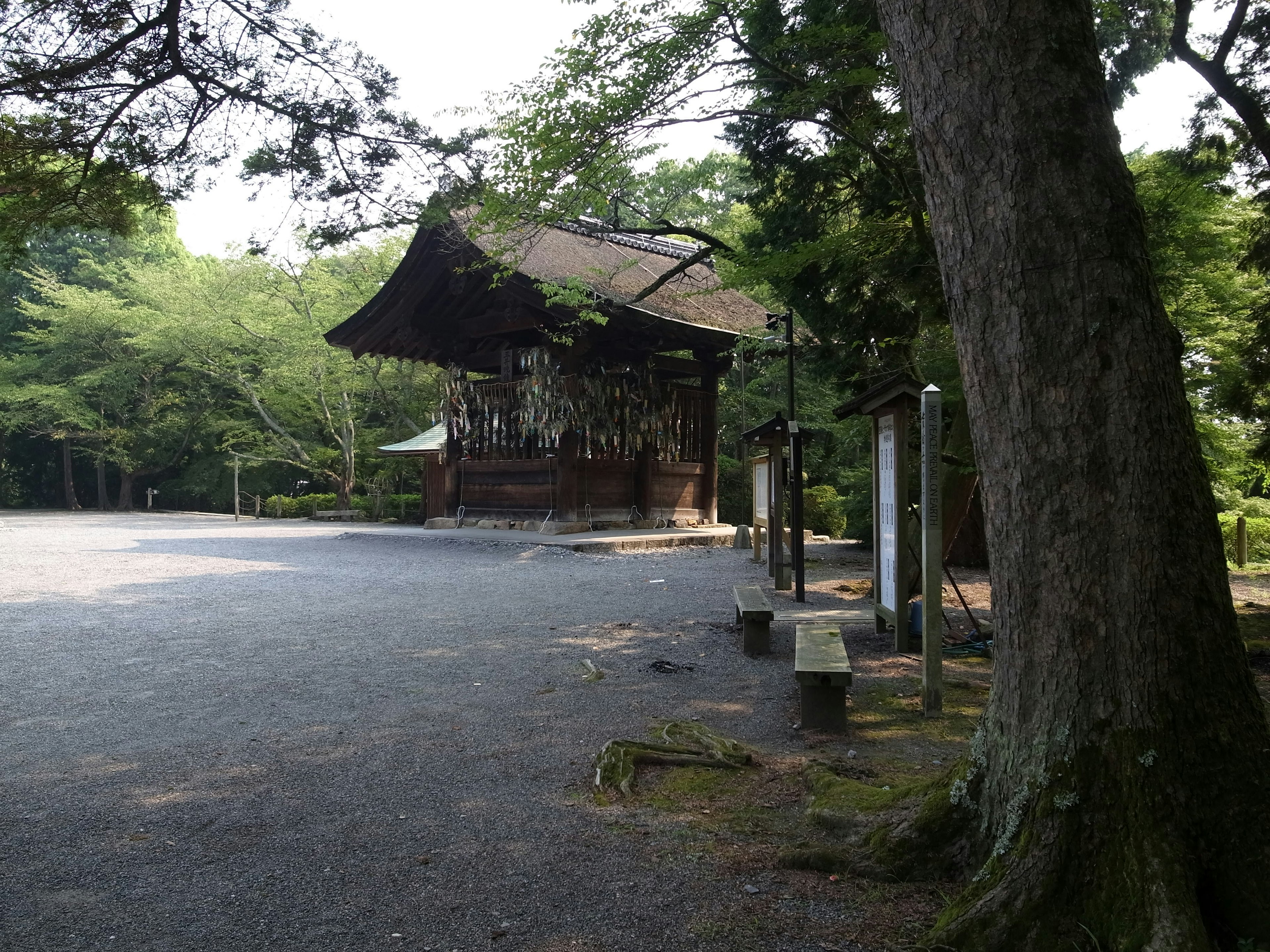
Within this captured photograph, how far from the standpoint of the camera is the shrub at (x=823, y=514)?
60.5 ft

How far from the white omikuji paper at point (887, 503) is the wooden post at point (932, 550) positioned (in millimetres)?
1013

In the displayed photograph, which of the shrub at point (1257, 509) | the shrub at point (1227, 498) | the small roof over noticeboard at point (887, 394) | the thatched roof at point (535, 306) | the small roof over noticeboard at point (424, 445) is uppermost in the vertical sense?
the thatched roof at point (535, 306)

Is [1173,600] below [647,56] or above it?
below

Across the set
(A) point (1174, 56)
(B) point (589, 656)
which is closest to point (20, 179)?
(B) point (589, 656)

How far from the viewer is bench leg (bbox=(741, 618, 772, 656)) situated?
6.00 m

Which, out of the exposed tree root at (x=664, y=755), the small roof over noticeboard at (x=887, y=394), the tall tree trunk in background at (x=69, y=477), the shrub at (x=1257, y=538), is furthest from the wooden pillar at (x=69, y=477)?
the exposed tree root at (x=664, y=755)

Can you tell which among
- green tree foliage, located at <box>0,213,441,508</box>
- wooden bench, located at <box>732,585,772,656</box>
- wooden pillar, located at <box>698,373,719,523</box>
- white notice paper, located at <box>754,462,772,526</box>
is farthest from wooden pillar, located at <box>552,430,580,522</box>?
green tree foliage, located at <box>0,213,441,508</box>

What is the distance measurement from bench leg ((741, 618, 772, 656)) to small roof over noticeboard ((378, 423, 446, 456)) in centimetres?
1491

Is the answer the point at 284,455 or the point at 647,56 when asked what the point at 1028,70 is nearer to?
the point at 647,56

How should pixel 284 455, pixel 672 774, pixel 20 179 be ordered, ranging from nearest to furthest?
1. pixel 672 774
2. pixel 20 179
3. pixel 284 455

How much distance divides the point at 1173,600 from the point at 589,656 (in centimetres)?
429

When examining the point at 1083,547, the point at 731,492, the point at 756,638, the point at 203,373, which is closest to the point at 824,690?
the point at 756,638

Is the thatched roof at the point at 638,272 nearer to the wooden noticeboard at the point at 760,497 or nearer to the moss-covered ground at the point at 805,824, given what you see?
the wooden noticeboard at the point at 760,497

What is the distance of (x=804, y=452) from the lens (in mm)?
19656
